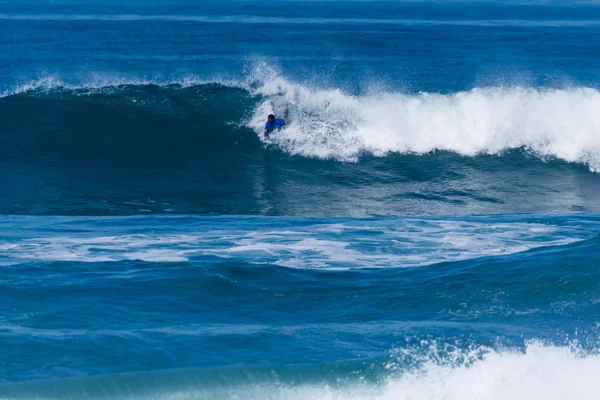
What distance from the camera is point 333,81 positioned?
32.8 meters

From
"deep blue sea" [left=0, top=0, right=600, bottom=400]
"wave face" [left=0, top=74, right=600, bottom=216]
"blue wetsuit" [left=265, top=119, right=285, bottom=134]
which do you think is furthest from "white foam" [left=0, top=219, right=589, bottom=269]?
"blue wetsuit" [left=265, top=119, right=285, bottom=134]

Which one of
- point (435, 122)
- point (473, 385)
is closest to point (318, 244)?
point (473, 385)

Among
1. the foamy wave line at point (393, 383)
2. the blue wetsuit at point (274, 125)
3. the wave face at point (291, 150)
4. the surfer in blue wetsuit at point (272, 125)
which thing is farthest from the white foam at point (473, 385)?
the blue wetsuit at point (274, 125)

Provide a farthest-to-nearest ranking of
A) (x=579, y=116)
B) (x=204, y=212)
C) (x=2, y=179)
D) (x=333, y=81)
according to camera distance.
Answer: (x=333, y=81) < (x=579, y=116) < (x=2, y=179) < (x=204, y=212)

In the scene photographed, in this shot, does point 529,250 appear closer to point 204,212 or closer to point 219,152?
point 204,212

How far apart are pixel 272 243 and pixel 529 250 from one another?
3.35m

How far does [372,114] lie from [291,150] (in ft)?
9.71

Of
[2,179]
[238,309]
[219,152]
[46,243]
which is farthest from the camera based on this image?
[219,152]

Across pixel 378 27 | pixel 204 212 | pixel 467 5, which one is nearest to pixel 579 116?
pixel 204 212

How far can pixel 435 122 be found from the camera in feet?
70.1

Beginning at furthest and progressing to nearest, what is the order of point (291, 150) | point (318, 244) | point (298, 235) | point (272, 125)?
point (272, 125) → point (291, 150) → point (298, 235) → point (318, 244)

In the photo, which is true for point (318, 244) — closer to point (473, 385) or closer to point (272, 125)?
point (473, 385)

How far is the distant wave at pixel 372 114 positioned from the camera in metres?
19.9

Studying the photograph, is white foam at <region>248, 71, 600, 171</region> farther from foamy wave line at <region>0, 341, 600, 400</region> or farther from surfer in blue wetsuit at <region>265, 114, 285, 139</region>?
foamy wave line at <region>0, 341, 600, 400</region>
